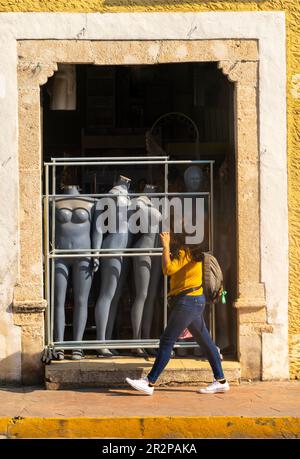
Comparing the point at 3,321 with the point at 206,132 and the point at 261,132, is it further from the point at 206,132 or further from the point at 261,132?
the point at 206,132

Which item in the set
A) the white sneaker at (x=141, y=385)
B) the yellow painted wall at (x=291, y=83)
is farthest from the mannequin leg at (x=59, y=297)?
the yellow painted wall at (x=291, y=83)

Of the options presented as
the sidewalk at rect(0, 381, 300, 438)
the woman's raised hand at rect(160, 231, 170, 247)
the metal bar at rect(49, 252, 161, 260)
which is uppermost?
the woman's raised hand at rect(160, 231, 170, 247)

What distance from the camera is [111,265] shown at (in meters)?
9.02

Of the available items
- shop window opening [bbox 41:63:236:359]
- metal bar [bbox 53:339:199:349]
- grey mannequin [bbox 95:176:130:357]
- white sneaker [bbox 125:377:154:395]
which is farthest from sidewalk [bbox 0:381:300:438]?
grey mannequin [bbox 95:176:130:357]

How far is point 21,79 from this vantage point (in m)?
8.70

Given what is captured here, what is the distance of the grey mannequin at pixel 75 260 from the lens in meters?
8.93

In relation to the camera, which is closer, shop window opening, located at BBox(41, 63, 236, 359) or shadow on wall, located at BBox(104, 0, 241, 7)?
shadow on wall, located at BBox(104, 0, 241, 7)

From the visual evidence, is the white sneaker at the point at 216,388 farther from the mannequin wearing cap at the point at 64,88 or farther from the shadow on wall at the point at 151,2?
Result: the shadow on wall at the point at 151,2

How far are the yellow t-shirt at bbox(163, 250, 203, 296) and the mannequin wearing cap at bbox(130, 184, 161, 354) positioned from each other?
1021 millimetres

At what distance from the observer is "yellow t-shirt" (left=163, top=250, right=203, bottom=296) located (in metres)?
8.01

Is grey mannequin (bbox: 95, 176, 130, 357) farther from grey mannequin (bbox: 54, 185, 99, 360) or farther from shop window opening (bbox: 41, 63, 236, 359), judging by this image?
grey mannequin (bbox: 54, 185, 99, 360)

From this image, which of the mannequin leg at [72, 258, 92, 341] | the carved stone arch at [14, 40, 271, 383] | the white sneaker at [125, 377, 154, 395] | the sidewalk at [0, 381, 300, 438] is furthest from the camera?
the mannequin leg at [72, 258, 92, 341]

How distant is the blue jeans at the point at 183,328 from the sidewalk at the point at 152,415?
1.05ft

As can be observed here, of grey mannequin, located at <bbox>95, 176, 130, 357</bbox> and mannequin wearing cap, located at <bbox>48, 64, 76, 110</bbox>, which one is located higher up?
mannequin wearing cap, located at <bbox>48, 64, 76, 110</bbox>
